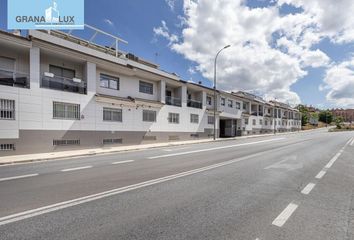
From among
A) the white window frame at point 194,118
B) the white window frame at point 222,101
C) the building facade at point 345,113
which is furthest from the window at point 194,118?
the building facade at point 345,113

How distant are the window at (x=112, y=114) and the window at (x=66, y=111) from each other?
267 cm

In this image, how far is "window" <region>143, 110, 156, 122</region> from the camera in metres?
24.1

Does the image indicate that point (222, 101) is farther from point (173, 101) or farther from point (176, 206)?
point (176, 206)

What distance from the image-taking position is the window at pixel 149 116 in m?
24.1

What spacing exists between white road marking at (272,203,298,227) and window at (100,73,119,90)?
64.0 ft

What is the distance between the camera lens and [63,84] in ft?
58.6

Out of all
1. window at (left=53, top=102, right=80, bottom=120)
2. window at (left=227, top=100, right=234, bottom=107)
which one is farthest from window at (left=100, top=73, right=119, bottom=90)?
window at (left=227, top=100, right=234, bottom=107)

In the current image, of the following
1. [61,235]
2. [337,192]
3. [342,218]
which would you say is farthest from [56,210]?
[337,192]

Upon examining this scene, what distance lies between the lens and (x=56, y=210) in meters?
4.64

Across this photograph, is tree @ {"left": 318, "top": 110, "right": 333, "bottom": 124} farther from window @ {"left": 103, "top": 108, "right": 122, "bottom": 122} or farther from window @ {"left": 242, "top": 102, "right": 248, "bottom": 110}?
window @ {"left": 103, "top": 108, "right": 122, "bottom": 122}

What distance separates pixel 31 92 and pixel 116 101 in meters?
6.94

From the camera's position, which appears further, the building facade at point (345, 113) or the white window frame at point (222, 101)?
the building facade at point (345, 113)

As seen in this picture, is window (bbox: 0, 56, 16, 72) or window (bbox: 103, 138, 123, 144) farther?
window (bbox: 103, 138, 123, 144)

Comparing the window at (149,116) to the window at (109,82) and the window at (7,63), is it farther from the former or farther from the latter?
the window at (7,63)
